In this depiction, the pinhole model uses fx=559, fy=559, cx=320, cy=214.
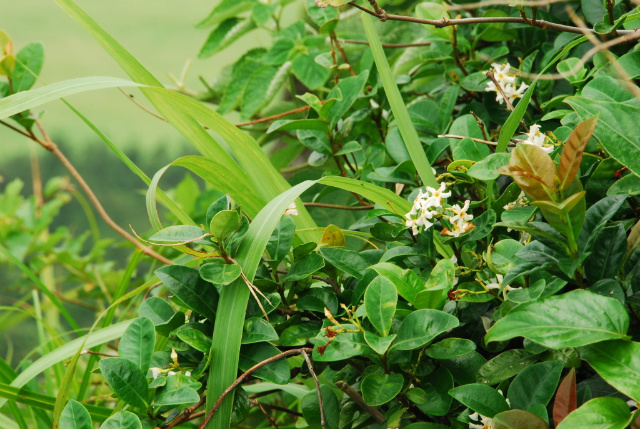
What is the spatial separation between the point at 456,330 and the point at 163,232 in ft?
0.94

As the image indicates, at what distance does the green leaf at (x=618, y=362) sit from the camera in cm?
37

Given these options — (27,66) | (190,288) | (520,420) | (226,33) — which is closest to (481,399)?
(520,420)

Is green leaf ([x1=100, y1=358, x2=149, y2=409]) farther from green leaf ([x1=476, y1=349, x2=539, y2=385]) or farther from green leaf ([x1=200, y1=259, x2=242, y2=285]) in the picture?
green leaf ([x1=476, y1=349, x2=539, y2=385])

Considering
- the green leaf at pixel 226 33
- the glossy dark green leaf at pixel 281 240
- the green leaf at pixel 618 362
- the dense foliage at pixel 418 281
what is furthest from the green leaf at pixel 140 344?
the green leaf at pixel 226 33

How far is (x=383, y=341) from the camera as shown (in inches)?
17.1

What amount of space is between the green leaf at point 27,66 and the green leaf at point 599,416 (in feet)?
2.75

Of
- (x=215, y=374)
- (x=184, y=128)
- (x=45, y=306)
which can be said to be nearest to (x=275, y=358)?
(x=215, y=374)

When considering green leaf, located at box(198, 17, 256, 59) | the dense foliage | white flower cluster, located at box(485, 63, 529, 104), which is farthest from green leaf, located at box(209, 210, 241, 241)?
green leaf, located at box(198, 17, 256, 59)

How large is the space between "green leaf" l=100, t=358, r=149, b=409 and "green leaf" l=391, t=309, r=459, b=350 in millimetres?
212

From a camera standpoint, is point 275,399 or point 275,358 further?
point 275,399

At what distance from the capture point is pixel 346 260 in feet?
1.76

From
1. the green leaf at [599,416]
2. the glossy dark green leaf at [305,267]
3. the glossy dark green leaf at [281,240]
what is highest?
the glossy dark green leaf at [281,240]

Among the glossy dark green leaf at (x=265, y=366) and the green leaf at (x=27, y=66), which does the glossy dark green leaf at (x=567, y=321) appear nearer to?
the glossy dark green leaf at (x=265, y=366)

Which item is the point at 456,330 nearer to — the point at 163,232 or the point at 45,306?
the point at 163,232
